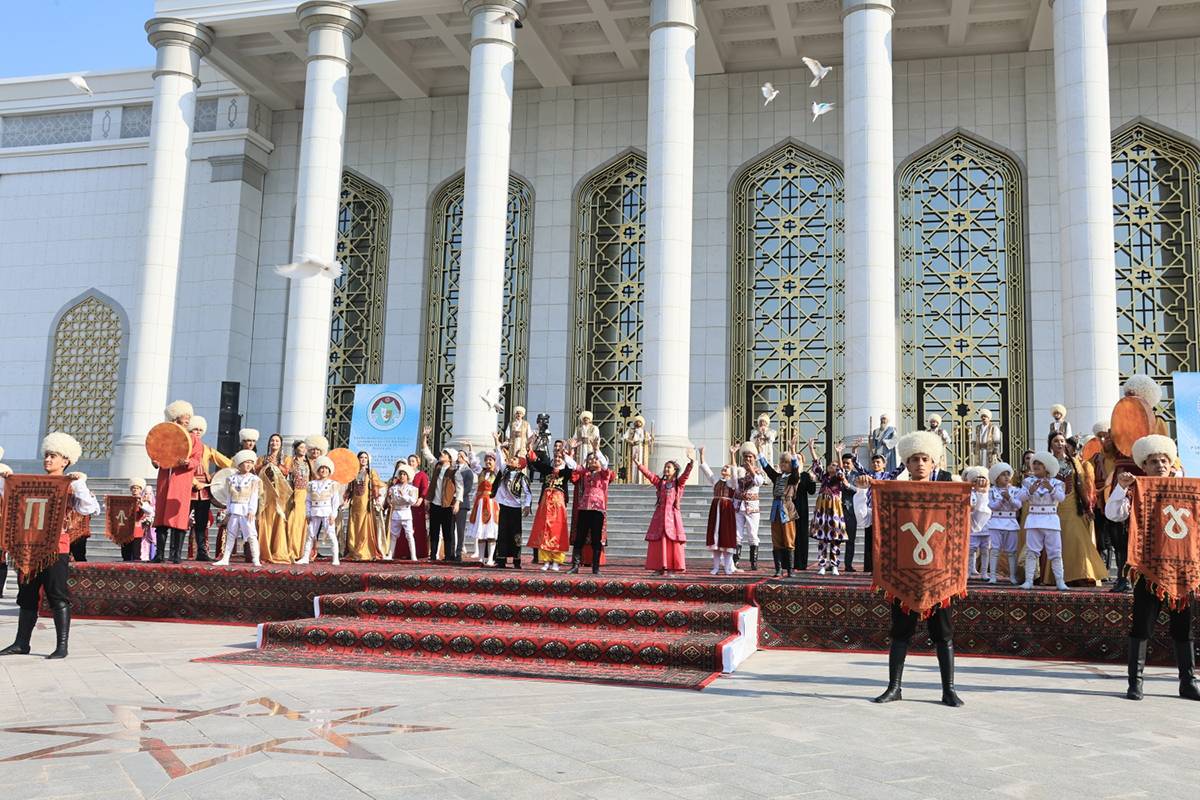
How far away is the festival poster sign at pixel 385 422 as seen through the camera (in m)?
18.5

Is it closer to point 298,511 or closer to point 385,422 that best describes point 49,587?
point 298,511

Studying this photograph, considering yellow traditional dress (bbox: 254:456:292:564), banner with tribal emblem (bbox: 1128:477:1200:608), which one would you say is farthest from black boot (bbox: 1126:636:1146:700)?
yellow traditional dress (bbox: 254:456:292:564)

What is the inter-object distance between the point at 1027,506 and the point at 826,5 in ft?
44.0

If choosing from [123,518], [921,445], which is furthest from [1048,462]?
[123,518]

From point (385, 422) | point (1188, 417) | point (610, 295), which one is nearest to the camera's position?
point (1188, 417)

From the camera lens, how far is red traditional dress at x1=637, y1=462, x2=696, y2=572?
10.7 metres

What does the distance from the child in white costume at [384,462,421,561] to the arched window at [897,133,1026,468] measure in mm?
11095

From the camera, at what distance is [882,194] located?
55.4ft

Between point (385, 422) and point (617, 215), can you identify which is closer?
point (385, 422)

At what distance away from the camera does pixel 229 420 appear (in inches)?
765

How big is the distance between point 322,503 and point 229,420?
9000 millimetres

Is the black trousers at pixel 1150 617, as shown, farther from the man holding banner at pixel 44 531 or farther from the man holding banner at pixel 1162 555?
the man holding banner at pixel 44 531

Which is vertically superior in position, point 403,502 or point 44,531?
point 403,502

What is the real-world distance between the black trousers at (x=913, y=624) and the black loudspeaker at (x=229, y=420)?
1594 cm
